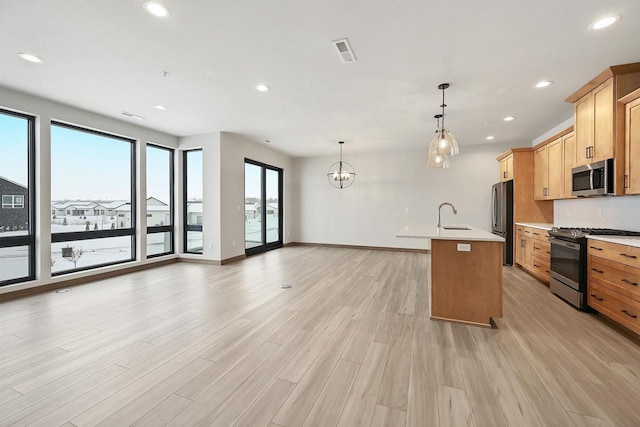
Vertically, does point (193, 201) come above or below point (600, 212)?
above

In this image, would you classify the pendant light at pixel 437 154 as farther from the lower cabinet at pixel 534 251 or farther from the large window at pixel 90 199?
the large window at pixel 90 199

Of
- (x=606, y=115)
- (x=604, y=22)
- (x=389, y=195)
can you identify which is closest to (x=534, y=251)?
(x=606, y=115)

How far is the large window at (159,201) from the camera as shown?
18.7 feet

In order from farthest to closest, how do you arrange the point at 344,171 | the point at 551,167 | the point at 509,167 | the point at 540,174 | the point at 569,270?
the point at 344,171 < the point at 509,167 < the point at 540,174 < the point at 551,167 < the point at 569,270

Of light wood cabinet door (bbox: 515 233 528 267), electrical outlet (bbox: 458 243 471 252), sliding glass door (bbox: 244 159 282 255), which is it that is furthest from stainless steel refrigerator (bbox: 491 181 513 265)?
sliding glass door (bbox: 244 159 282 255)

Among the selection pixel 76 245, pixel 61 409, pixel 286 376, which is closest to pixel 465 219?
pixel 286 376

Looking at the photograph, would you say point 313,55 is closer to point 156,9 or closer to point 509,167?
point 156,9

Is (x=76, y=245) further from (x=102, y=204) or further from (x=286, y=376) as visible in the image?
(x=286, y=376)

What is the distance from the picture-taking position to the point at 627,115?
9.57 feet

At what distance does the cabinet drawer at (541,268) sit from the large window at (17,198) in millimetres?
7620

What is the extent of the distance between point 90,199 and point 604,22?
700cm

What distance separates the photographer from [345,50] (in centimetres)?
274

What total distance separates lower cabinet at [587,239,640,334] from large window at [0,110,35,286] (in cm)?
721

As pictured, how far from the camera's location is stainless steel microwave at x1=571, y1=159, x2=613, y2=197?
3092mm
